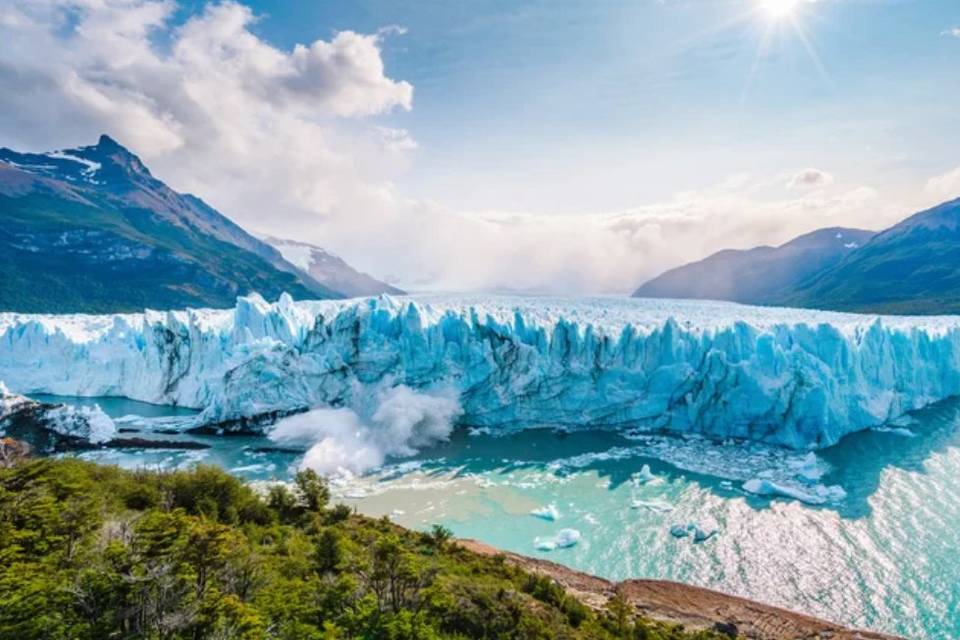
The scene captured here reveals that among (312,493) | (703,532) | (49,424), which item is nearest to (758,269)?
(703,532)

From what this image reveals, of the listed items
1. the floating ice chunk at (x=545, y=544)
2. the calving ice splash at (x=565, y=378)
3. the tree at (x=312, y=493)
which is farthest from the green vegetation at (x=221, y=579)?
the calving ice splash at (x=565, y=378)

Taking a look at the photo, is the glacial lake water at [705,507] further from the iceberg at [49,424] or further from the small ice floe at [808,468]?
the iceberg at [49,424]

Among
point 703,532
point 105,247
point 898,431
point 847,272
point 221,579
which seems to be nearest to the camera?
point 221,579

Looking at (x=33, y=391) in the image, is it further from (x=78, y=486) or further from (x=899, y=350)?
(x=899, y=350)

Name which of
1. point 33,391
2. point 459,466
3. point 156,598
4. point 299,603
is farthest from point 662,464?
point 33,391

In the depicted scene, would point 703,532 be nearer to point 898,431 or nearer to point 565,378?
point 565,378
